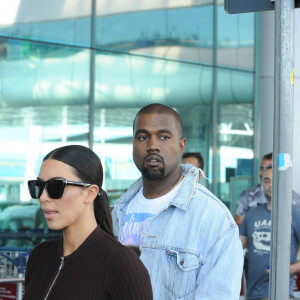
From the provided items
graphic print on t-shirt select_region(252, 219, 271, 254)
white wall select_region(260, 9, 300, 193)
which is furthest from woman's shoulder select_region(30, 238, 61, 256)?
white wall select_region(260, 9, 300, 193)

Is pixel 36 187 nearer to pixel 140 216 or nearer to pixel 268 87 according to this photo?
pixel 140 216

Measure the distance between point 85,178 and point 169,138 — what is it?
1.07 metres

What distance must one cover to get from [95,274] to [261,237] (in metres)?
4.08

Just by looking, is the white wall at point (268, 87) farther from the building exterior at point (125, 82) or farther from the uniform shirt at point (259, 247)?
the uniform shirt at point (259, 247)

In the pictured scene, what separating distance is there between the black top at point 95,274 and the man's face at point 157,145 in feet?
3.21

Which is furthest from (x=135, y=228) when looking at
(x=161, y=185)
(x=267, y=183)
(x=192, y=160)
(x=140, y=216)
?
(x=192, y=160)

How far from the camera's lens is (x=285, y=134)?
333 centimetres

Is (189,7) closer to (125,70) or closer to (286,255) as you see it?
(125,70)

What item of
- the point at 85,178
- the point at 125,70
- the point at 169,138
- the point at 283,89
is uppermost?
the point at 125,70

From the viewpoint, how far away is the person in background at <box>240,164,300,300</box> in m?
5.98

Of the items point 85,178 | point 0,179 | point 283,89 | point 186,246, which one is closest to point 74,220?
point 85,178

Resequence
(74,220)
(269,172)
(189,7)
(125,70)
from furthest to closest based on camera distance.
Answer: (189,7) → (125,70) → (269,172) → (74,220)

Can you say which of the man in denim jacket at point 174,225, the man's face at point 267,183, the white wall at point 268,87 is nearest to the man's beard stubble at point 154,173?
the man in denim jacket at point 174,225

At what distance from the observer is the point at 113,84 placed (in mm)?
11688
